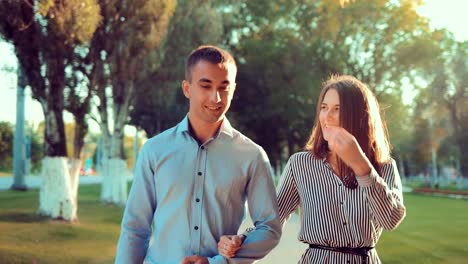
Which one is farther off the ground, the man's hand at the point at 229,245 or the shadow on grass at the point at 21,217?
the man's hand at the point at 229,245

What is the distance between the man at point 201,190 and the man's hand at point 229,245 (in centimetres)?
12

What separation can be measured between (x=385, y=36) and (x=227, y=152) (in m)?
23.8

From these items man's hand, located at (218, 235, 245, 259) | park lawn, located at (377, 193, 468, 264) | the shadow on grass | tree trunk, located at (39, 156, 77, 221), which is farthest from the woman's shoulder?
the shadow on grass

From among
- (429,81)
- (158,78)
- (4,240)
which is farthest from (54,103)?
(429,81)

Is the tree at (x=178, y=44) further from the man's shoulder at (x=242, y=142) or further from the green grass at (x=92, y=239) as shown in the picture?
the man's shoulder at (x=242, y=142)

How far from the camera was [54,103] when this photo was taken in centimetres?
1345

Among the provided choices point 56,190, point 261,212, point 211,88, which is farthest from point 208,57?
point 56,190

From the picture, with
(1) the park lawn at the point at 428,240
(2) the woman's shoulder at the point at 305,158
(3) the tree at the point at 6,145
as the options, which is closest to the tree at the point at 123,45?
(1) the park lawn at the point at 428,240

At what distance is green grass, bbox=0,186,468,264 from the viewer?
10.5 m

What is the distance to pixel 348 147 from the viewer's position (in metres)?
2.59

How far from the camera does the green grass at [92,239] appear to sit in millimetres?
10508

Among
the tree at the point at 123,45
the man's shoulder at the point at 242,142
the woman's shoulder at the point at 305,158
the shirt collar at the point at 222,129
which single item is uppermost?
the tree at the point at 123,45

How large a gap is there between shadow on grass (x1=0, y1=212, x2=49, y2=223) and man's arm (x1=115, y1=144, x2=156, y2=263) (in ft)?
37.8

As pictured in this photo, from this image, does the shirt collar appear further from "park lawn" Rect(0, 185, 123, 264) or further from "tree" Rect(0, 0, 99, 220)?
"tree" Rect(0, 0, 99, 220)
